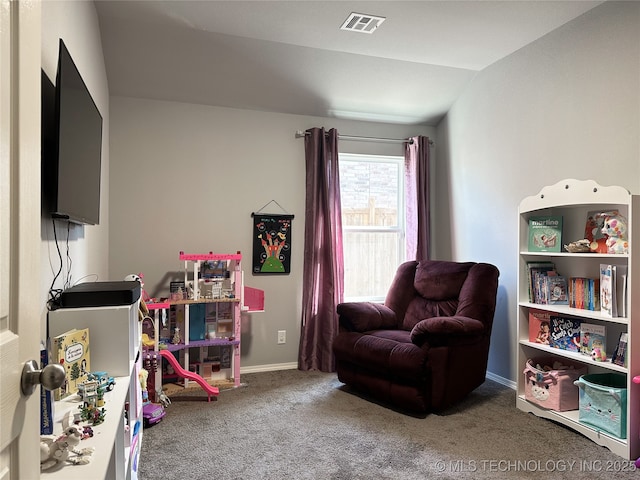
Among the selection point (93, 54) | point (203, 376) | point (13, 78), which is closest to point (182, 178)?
point (93, 54)

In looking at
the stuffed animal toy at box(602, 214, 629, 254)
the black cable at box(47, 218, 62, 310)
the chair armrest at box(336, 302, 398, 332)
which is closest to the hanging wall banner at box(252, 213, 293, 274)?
the chair armrest at box(336, 302, 398, 332)

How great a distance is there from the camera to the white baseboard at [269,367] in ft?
12.2

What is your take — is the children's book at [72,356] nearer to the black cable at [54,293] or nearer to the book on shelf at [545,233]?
the black cable at [54,293]

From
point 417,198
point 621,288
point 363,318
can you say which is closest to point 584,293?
point 621,288

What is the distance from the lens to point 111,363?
1761 mm

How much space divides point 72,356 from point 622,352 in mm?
2586

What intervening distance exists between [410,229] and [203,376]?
2191 mm

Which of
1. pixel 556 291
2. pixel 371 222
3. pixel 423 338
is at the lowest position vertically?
pixel 423 338

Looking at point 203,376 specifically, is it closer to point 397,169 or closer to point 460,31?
point 397,169

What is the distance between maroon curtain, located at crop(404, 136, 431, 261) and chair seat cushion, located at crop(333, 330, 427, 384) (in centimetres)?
104

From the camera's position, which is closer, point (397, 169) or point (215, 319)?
point (215, 319)

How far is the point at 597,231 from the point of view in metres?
2.60

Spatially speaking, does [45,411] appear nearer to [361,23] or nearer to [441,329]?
[441,329]

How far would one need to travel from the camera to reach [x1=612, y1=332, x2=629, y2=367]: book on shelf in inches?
92.0
